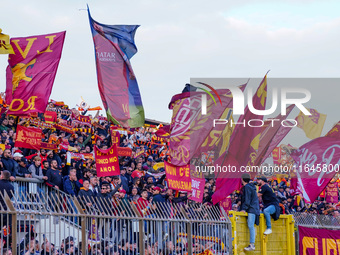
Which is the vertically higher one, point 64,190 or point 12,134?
point 12,134

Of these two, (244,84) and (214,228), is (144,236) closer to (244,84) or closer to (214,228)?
(214,228)

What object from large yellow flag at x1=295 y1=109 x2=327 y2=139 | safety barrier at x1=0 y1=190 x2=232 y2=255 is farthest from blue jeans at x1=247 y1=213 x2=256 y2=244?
large yellow flag at x1=295 y1=109 x2=327 y2=139

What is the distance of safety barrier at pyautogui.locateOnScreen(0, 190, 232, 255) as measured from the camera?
39.8 ft

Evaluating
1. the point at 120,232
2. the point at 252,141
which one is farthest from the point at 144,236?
the point at 252,141

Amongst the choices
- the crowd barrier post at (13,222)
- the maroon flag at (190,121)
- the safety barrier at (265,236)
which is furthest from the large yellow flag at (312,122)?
the crowd barrier post at (13,222)

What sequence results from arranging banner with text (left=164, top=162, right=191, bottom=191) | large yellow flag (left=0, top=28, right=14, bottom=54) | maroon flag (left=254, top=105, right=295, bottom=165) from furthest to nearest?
maroon flag (left=254, top=105, right=295, bottom=165)
banner with text (left=164, top=162, right=191, bottom=191)
large yellow flag (left=0, top=28, right=14, bottom=54)

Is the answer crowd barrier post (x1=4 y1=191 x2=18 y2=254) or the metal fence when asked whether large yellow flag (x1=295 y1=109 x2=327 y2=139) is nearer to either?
the metal fence

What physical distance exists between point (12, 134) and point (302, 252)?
9882 millimetres

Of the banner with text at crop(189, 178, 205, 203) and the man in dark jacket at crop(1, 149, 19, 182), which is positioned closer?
the man in dark jacket at crop(1, 149, 19, 182)

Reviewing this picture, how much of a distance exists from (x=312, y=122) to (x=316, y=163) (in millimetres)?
6474

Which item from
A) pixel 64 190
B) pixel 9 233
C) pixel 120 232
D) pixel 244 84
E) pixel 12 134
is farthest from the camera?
pixel 244 84

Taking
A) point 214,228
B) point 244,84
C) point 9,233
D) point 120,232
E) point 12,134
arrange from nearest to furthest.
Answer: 1. point 9,233
2. point 120,232
3. point 214,228
4. point 12,134
5. point 244,84

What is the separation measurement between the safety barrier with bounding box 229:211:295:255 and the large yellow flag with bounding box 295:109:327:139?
1162 cm

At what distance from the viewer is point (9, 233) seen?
39.7 feet
